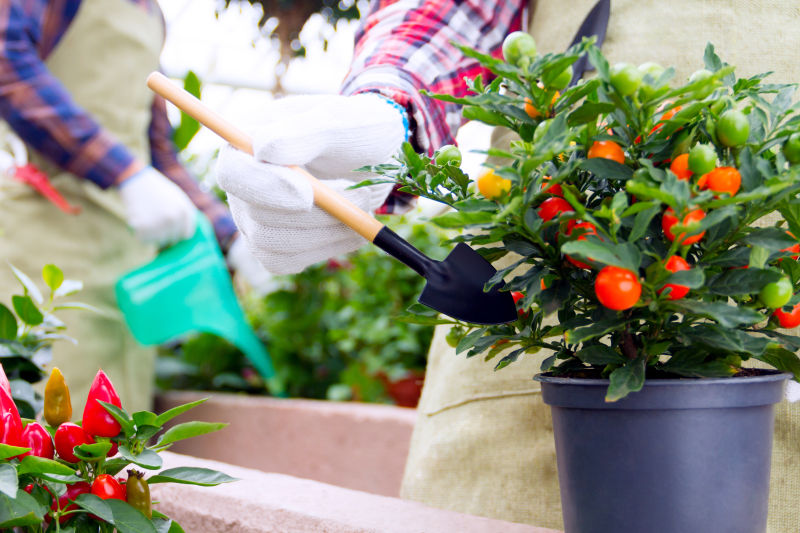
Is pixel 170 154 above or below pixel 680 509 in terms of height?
above

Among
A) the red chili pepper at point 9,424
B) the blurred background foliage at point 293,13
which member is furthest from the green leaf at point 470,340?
the blurred background foliage at point 293,13

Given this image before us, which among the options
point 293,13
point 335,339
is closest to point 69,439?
point 335,339

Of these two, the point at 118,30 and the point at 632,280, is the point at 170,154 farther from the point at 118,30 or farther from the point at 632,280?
the point at 632,280

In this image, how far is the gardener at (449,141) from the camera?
665 mm

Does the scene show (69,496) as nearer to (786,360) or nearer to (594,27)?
(786,360)

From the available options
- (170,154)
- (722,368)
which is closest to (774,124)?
(722,368)

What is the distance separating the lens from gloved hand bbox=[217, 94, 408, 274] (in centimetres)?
65

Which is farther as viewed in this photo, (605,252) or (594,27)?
(594,27)

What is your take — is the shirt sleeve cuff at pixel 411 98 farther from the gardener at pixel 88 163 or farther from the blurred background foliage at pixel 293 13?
the blurred background foliage at pixel 293 13

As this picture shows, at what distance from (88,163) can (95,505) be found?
1.34m

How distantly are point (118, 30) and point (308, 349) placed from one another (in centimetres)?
112

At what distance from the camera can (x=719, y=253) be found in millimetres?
463

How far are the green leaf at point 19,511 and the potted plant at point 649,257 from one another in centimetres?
30

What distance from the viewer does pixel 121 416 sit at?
462 mm
